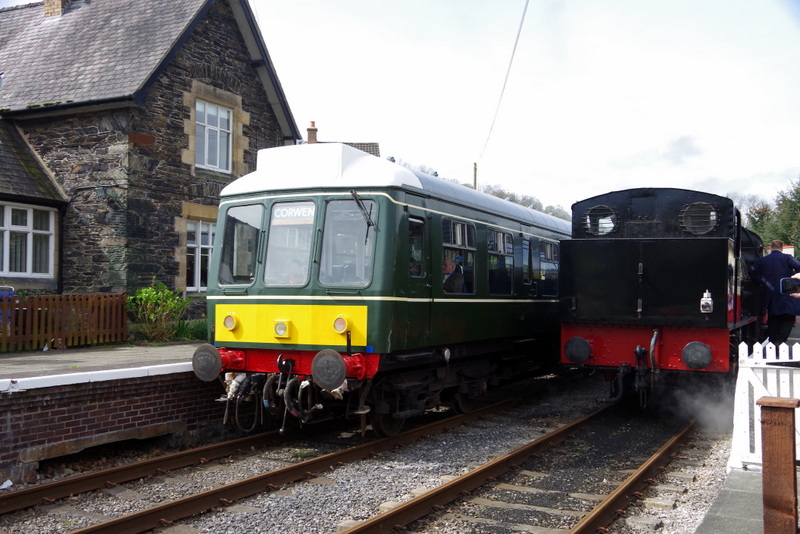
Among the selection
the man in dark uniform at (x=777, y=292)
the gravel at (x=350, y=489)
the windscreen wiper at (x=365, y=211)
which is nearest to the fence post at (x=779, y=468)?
the gravel at (x=350, y=489)

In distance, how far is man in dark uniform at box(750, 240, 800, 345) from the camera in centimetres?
1079

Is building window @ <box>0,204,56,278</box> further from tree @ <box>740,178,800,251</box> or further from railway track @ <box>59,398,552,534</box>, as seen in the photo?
tree @ <box>740,178,800,251</box>

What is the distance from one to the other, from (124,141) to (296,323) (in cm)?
883

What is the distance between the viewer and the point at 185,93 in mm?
16266

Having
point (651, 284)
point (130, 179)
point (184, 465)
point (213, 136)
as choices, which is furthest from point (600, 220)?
point (213, 136)

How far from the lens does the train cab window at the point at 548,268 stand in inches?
504

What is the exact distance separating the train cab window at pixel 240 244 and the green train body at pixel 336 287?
14 millimetres

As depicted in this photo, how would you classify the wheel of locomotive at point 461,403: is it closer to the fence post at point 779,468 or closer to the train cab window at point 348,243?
the train cab window at point 348,243

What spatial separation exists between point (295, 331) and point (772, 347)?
485 cm

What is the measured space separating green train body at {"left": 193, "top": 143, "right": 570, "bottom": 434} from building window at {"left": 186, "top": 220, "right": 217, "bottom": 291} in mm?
8084

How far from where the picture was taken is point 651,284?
961 cm

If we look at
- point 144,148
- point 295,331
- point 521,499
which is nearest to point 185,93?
point 144,148

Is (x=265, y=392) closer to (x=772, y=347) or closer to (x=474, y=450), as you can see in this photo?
(x=474, y=450)

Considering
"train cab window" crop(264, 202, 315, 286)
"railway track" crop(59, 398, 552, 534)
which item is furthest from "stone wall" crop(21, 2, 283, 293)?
"railway track" crop(59, 398, 552, 534)
